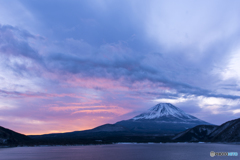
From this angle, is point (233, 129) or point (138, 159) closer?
point (138, 159)

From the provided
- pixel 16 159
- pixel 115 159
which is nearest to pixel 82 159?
pixel 115 159

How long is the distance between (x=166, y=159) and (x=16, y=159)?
2322 inches

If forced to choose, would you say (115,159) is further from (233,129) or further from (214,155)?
(233,129)

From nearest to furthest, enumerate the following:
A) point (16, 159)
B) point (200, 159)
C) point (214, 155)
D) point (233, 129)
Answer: point (200, 159) → point (16, 159) → point (214, 155) → point (233, 129)

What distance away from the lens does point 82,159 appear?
8775 centimetres

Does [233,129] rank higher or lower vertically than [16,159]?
higher

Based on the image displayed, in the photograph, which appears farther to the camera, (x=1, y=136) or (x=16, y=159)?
(x=1, y=136)

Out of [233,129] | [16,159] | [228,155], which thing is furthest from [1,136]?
[233,129]

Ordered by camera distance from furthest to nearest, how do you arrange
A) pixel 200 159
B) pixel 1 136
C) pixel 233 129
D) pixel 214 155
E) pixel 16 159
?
pixel 233 129 < pixel 1 136 < pixel 214 155 < pixel 16 159 < pixel 200 159

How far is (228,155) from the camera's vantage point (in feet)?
307

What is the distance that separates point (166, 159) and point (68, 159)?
3914 centimetres

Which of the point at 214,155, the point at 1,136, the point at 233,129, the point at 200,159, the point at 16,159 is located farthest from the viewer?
the point at 233,129

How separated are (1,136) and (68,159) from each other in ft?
407

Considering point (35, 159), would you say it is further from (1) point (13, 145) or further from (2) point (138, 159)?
(1) point (13, 145)
